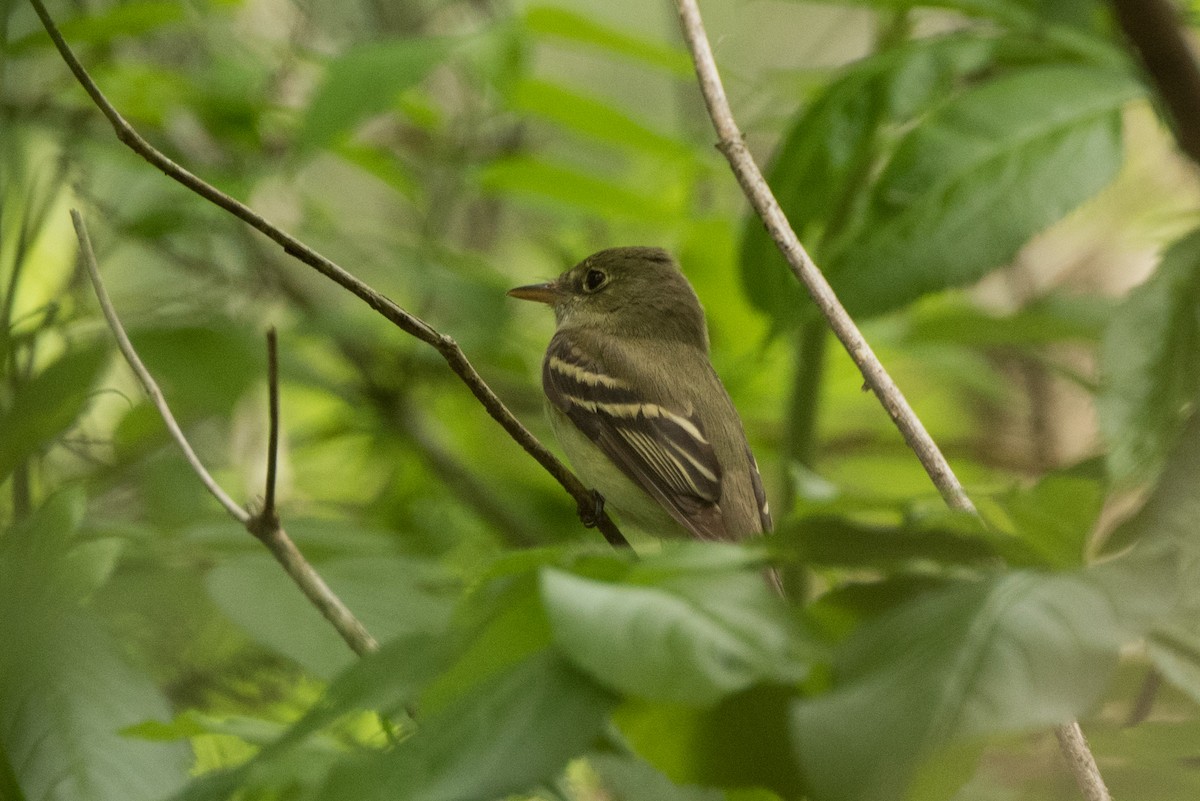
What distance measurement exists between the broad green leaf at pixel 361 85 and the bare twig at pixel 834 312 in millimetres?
1016

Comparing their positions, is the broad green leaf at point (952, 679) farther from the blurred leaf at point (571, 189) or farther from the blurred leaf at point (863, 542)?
the blurred leaf at point (571, 189)

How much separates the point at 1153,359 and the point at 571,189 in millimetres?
2663

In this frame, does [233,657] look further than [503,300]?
No

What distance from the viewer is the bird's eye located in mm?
5164

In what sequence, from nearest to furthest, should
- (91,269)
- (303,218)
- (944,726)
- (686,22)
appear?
1. (944,726)
2. (91,269)
3. (686,22)
4. (303,218)

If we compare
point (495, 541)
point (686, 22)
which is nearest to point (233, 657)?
point (495, 541)

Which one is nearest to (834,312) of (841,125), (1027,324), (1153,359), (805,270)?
(805,270)

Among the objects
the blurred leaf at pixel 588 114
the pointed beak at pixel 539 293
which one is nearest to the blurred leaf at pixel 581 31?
the blurred leaf at pixel 588 114

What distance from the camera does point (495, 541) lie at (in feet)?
14.9

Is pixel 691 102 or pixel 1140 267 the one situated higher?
pixel 691 102

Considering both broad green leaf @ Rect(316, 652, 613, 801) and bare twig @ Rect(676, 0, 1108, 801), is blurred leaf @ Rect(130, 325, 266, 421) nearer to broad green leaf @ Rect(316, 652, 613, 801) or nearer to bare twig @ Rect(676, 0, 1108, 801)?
bare twig @ Rect(676, 0, 1108, 801)

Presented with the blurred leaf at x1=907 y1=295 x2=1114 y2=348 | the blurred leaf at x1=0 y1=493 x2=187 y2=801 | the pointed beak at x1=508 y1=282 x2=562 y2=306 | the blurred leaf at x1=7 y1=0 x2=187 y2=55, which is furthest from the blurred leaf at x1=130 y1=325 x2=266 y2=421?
the blurred leaf at x1=907 y1=295 x2=1114 y2=348

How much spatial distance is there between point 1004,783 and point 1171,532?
64 cm

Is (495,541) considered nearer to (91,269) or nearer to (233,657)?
(233,657)
